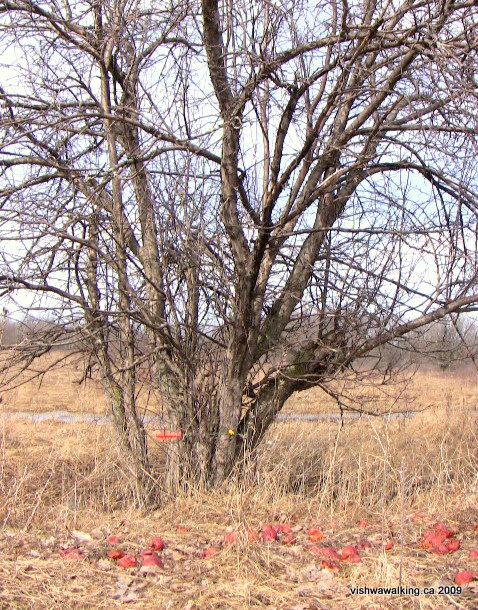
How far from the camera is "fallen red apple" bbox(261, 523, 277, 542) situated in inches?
159

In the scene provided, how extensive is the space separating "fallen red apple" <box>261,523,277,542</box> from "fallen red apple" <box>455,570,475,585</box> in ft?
3.81

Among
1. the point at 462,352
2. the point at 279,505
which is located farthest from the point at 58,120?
the point at 462,352

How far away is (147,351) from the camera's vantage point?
228 inches

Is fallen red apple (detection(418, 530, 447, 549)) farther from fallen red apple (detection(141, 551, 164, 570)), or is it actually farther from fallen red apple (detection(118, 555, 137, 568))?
fallen red apple (detection(118, 555, 137, 568))

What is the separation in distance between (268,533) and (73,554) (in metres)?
1.18

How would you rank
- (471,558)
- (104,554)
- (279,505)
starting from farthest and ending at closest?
(279,505)
(104,554)
(471,558)

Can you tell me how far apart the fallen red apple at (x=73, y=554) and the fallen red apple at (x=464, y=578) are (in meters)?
2.05

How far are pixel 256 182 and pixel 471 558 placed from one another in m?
3.43

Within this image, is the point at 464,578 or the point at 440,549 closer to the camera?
the point at 464,578

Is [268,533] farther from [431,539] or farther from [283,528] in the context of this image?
[431,539]

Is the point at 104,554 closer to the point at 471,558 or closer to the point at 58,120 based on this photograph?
the point at 471,558

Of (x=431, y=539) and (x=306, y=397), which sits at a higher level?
(x=306, y=397)

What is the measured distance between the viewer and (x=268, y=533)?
4.09 m

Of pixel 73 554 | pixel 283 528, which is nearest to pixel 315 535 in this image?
pixel 283 528
